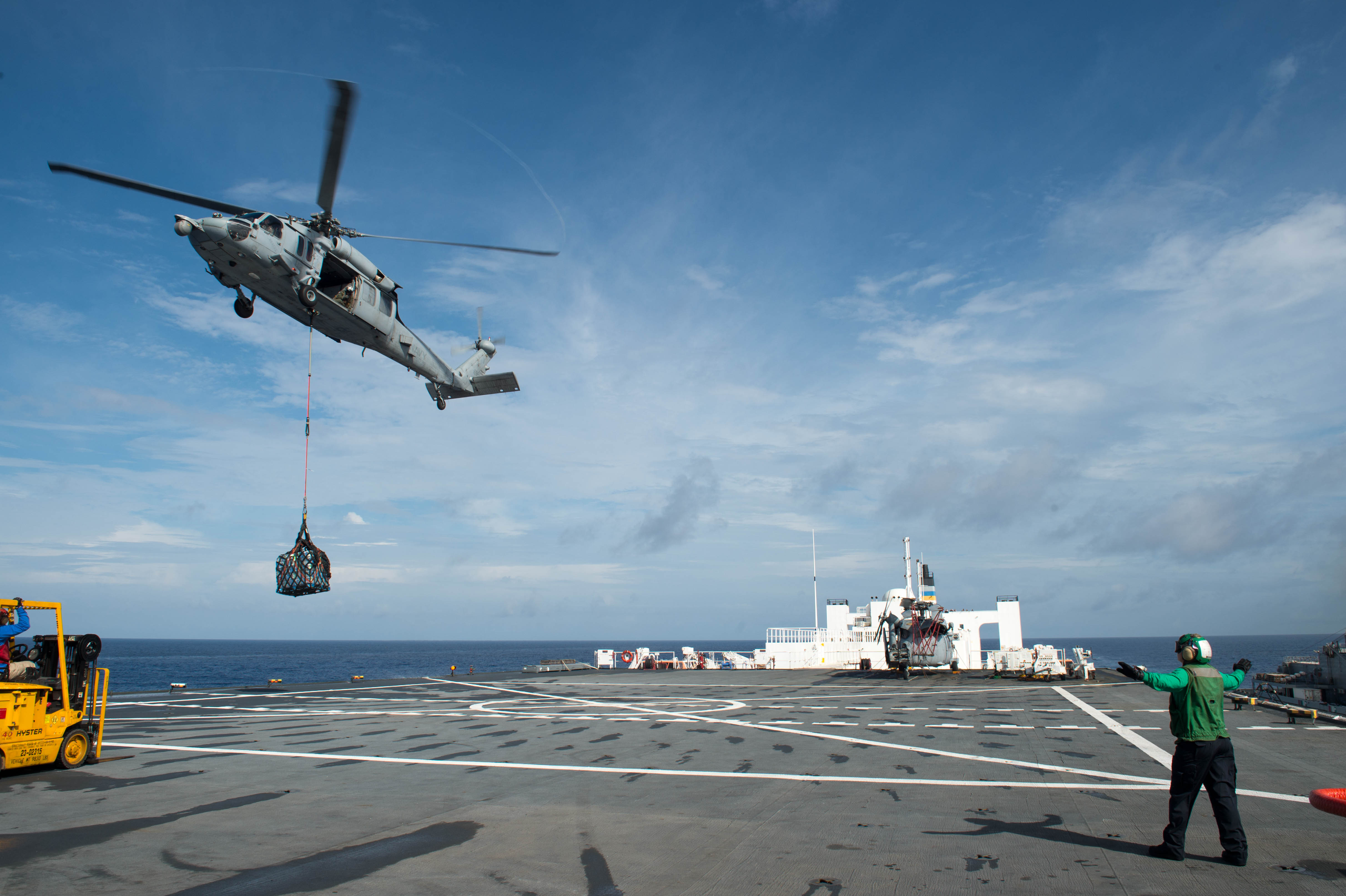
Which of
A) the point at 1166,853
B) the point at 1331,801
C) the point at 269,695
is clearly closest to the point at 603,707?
the point at 269,695

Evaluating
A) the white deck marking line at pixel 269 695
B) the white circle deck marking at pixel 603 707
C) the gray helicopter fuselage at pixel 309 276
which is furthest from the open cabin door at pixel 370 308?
the white deck marking line at pixel 269 695

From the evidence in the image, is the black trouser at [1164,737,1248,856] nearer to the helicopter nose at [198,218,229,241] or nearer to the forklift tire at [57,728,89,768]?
the forklift tire at [57,728,89,768]

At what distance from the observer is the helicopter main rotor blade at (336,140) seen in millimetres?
16031

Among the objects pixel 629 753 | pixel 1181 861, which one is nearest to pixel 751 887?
pixel 1181 861

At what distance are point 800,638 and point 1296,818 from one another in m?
45.2

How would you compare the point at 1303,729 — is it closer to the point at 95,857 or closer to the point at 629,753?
the point at 629,753

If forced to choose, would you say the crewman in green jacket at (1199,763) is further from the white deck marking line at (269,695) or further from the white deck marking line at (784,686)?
the white deck marking line at (269,695)

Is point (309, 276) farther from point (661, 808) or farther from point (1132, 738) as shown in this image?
point (1132, 738)

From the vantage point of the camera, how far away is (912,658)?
4150 centimetres

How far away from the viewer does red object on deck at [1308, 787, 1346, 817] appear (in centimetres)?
641

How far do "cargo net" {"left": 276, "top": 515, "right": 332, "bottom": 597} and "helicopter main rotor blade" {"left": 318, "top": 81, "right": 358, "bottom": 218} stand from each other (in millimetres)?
8858

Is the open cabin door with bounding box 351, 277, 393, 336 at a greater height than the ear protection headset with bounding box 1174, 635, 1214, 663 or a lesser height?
greater

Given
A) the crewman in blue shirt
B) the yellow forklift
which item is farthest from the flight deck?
the crewman in blue shirt

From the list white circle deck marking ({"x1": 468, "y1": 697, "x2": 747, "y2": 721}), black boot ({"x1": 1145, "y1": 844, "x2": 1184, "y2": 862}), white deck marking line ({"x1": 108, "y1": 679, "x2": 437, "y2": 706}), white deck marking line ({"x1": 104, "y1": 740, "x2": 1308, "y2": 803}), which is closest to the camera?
black boot ({"x1": 1145, "y1": 844, "x2": 1184, "y2": 862})
